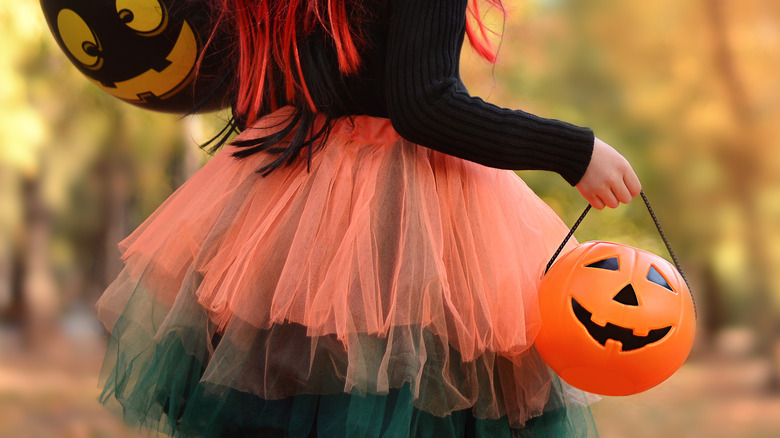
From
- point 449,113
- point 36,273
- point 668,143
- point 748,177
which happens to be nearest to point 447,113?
point 449,113

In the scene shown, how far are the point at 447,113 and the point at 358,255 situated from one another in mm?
188

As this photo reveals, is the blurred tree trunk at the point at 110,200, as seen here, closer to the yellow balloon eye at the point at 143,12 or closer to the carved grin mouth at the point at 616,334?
the yellow balloon eye at the point at 143,12

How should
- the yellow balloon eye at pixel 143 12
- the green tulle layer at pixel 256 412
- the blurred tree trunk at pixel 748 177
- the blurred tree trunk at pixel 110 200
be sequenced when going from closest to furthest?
the green tulle layer at pixel 256 412
the yellow balloon eye at pixel 143 12
the blurred tree trunk at pixel 748 177
the blurred tree trunk at pixel 110 200

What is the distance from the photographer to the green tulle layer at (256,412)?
783mm

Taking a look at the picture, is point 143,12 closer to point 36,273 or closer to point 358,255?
point 358,255

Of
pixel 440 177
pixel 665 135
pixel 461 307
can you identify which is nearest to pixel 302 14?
pixel 440 177

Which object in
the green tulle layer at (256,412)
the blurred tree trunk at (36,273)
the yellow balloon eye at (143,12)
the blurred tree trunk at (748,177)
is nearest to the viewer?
the green tulle layer at (256,412)

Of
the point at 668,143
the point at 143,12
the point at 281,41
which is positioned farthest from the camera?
the point at 668,143

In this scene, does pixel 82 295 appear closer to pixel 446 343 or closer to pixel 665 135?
pixel 665 135

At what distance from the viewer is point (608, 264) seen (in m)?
0.83

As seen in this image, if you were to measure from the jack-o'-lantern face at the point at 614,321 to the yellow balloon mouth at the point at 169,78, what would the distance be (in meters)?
0.63

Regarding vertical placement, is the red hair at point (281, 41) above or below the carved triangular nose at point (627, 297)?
above

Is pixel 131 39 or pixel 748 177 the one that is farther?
pixel 748 177

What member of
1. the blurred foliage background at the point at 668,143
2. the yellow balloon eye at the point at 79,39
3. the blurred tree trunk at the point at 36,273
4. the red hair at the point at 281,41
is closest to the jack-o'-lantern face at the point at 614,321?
the red hair at the point at 281,41
